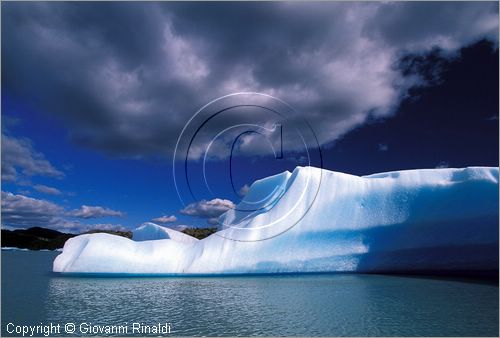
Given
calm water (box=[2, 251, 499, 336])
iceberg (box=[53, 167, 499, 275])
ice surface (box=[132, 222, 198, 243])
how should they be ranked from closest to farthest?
1. calm water (box=[2, 251, 499, 336])
2. iceberg (box=[53, 167, 499, 275])
3. ice surface (box=[132, 222, 198, 243])

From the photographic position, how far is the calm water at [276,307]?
5215 millimetres

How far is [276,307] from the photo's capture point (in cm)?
649

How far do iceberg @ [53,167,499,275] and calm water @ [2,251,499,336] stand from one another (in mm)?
2331

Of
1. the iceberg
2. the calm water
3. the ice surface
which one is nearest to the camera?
the calm water

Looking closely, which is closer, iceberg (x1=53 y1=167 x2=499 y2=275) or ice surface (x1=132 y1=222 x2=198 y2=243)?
iceberg (x1=53 y1=167 x2=499 y2=275)

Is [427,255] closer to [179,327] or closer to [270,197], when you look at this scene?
[270,197]

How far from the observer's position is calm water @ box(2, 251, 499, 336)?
521 cm

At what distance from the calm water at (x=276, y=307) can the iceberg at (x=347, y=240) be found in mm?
2331
